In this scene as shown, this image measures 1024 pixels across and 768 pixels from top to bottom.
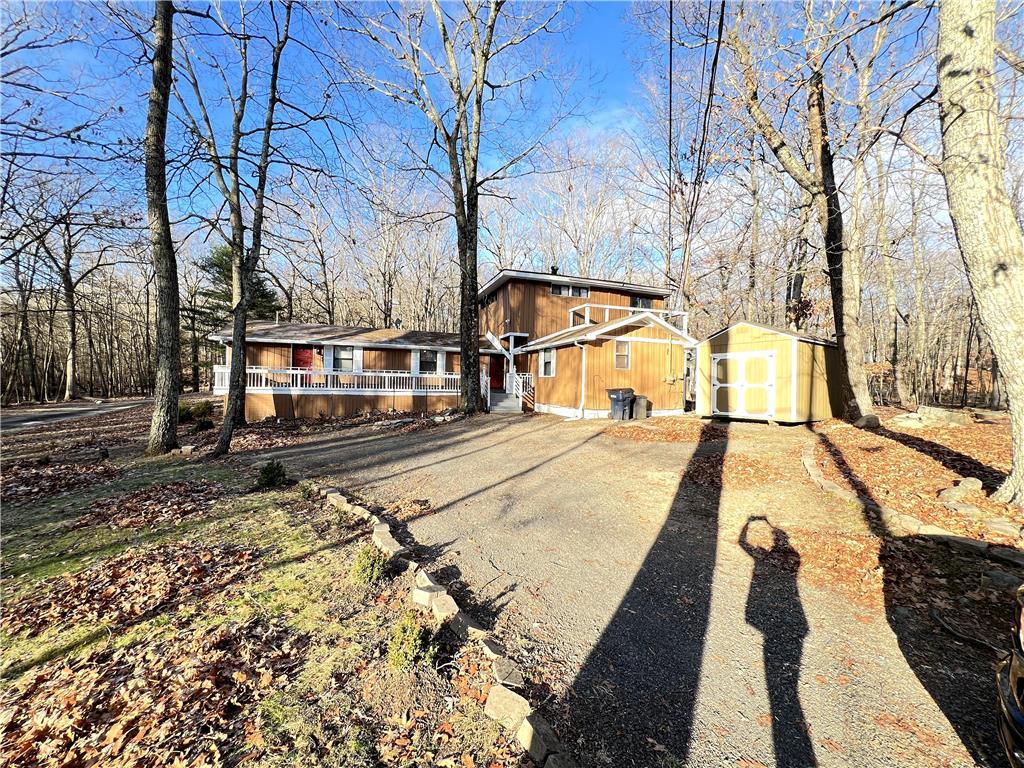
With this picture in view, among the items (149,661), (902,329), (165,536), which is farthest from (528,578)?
(902,329)

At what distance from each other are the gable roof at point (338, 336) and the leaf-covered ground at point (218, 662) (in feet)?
44.6

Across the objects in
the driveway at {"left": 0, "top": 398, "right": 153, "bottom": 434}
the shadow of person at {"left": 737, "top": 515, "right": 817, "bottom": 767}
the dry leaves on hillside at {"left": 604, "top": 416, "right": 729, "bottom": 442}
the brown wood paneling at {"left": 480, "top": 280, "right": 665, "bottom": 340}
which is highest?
the brown wood paneling at {"left": 480, "top": 280, "right": 665, "bottom": 340}

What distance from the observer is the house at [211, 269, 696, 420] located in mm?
14602

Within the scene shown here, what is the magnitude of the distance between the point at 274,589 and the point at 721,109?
1410 cm

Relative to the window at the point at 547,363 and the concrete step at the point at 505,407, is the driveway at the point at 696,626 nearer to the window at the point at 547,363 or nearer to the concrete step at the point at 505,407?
the window at the point at 547,363

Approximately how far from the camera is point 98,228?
795 centimetres

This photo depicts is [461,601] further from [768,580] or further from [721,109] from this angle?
[721,109]

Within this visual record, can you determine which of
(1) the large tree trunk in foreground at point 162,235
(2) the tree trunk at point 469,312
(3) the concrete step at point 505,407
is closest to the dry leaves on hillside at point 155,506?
(1) the large tree trunk in foreground at point 162,235

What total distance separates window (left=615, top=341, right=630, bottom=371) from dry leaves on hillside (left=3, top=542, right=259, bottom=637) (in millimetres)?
12531

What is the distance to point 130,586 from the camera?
3.41 metres

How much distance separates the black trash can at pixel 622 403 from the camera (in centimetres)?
1351

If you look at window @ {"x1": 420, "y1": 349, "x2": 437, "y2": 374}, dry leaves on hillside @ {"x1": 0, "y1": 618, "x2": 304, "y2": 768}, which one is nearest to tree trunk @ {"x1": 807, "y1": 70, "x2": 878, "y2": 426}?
dry leaves on hillside @ {"x1": 0, "y1": 618, "x2": 304, "y2": 768}

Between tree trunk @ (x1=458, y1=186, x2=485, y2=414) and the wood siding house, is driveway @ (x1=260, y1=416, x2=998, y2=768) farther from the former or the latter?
tree trunk @ (x1=458, y1=186, x2=485, y2=414)

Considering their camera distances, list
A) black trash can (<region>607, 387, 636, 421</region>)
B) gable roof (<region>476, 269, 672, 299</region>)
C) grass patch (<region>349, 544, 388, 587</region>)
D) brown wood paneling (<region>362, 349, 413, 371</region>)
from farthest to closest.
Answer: gable roof (<region>476, 269, 672, 299</region>) → brown wood paneling (<region>362, 349, 413, 371</region>) → black trash can (<region>607, 387, 636, 421</region>) → grass patch (<region>349, 544, 388, 587</region>)
